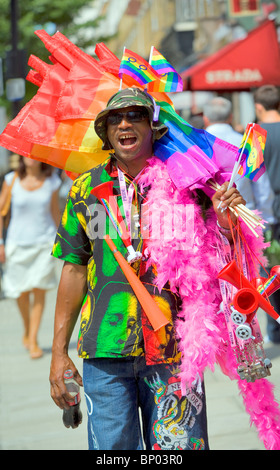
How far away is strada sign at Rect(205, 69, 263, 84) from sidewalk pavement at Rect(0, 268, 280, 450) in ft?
21.9

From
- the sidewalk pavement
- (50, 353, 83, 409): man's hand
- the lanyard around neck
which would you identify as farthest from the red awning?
(50, 353, 83, 409): man's hand

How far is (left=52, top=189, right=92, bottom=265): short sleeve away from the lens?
3.18 m

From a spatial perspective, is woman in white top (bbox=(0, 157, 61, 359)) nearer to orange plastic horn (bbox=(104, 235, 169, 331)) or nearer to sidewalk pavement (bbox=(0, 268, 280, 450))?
sidewalk pavement (bbox=(0, 268, 280, 450))

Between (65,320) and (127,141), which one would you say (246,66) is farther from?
(65,320)

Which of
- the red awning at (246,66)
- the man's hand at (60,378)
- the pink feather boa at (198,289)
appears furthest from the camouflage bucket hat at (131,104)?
the red awning at (246,66)

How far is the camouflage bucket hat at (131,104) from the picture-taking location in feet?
10.0

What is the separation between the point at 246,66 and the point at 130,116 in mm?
10243

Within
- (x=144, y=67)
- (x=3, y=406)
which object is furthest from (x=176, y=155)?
(x=3, y=406)

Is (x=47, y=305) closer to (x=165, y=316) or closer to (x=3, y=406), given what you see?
(x=3, y=406)

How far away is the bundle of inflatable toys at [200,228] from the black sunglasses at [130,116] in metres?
0.08

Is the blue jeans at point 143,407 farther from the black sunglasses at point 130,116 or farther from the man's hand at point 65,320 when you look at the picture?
the black sunglasses at point 130,116

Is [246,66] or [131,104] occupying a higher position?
[246,66]

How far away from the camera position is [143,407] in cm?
308

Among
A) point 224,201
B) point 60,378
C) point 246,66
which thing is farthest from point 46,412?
point 246,66
